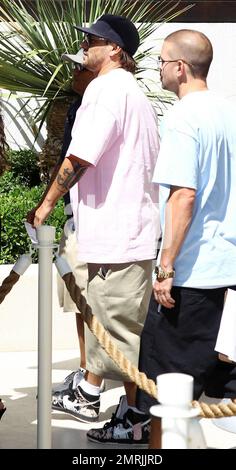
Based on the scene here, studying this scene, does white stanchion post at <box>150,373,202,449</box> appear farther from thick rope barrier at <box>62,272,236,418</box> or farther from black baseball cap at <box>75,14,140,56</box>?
black baseball cap at <box>75,14,140,56</box>

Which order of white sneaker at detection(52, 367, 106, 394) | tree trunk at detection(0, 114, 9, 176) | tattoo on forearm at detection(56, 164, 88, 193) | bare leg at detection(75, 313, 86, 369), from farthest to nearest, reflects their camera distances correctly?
bare leg at detection(75, 313, 86, 369)
white sneaker at detection(52, 367, 106, 394)
tattoo on forearm at detection(56, 164, 88, 193)
tree trunk at detection(0, 114, 9, 176)

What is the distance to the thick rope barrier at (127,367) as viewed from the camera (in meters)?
3.24

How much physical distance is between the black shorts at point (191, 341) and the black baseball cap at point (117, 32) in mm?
1303

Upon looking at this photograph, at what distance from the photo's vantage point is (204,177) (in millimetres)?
3564

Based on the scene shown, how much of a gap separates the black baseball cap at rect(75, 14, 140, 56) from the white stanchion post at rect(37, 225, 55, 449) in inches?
47.9

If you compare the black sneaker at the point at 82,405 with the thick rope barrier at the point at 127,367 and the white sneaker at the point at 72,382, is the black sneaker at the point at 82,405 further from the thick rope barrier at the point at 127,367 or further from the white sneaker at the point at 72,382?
the thick rope barrier at the point at 127,367

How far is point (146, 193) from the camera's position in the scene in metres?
4.26

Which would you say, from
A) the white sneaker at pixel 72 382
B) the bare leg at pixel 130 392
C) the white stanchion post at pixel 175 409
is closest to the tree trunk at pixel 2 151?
the bare leg at pixel 130 392

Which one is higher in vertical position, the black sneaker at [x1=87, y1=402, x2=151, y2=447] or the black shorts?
the black shorts

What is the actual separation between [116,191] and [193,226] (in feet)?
2.20

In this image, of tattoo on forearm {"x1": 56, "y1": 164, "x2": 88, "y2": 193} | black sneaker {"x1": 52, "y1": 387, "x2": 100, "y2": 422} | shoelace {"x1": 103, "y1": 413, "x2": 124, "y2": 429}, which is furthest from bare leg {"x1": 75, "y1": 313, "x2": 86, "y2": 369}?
tattoo on forearm {"x1": 56, "y1": 164, "x2": 88, "y2": 193}

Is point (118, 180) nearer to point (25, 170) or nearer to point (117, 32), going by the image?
point (117, 32)

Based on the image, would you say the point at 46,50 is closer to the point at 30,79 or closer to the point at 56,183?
the point at 30,79

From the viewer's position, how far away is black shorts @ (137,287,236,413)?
142 inches
